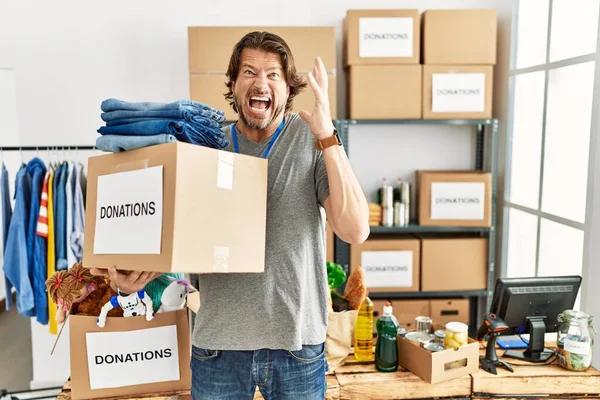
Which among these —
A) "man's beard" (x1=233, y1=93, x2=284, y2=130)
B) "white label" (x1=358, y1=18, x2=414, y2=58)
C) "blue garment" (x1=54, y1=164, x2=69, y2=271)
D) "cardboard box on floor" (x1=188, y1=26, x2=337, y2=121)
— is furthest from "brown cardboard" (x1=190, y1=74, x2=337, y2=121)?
"man's beard" (x1=233, y1=93, x2=284, y2=130)

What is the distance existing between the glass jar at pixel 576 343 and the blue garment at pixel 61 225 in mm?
2291

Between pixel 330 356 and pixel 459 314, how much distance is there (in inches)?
62.3

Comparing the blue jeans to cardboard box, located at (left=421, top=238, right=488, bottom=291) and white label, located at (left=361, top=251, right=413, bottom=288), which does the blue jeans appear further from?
cardboard box, located at (left=421, top=238, right=488, bottom=291)

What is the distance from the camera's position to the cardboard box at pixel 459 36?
111 inches

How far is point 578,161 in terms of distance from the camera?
2.38m

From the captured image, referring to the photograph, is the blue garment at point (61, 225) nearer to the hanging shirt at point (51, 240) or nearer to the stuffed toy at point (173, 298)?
the hanging shirt at point (51, 240)

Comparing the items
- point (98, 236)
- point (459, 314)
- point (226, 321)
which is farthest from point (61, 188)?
point (459, 314)

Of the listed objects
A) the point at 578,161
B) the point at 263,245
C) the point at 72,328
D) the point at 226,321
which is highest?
the point at 578,161

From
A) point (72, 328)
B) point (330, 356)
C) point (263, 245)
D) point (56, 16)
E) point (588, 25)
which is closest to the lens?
point (263, 245)

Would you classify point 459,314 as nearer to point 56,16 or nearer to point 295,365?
point 295,365

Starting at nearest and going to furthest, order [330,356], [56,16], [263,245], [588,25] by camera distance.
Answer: [263,245], [330,356], [588,25], [56,16]

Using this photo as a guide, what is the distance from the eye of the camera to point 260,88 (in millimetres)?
1260

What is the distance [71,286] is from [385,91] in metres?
1.96

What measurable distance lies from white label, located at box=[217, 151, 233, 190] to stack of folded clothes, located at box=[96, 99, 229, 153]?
4.4 inches
